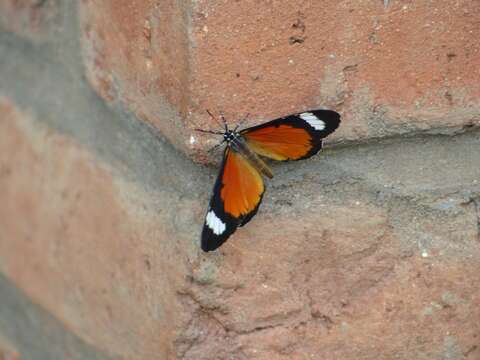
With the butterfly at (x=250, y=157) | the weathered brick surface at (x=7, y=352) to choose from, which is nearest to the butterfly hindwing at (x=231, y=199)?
the butterfly at (x=250, y=157)

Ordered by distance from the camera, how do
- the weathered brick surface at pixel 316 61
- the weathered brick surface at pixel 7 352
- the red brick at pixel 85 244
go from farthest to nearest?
1. the weathered brick surface at pixel 7 352
2. the red brick at pixel 85 244
3. the weathered brick surface at pixel 316 61

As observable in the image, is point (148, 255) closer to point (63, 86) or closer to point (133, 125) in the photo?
point (133, 125)

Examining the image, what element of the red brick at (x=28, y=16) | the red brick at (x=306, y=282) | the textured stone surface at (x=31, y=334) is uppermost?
the red brick at (x=28, y=16)

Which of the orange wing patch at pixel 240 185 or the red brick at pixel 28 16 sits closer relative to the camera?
the orange wing patch at pixel 240 185

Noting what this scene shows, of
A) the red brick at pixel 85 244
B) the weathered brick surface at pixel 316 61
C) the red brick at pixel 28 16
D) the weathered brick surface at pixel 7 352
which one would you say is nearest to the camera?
the weathered brick surface at pixel 316 61

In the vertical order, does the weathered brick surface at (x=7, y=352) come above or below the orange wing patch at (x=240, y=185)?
above

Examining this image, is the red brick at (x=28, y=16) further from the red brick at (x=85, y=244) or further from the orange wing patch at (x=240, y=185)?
the orange wing patch at (x=240, y=185)
